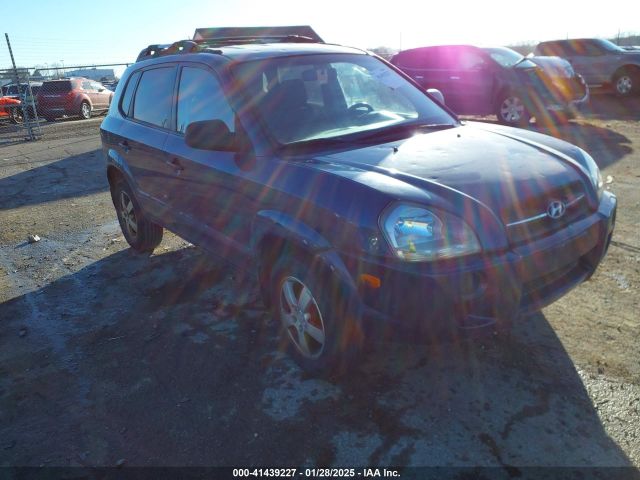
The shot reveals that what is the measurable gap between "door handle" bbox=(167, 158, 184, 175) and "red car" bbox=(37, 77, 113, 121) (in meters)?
18.1

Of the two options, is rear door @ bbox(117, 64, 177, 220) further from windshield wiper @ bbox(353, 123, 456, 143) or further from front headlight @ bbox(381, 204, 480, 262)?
front headlight @ bbox(381, 204, 480, 262)

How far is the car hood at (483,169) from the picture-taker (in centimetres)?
255

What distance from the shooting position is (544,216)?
8.73ft

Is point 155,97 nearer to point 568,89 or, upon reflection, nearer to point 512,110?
point 512,110

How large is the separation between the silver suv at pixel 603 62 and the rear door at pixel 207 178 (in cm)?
1401

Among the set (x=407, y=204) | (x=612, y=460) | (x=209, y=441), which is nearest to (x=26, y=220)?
(x=209, y=441)

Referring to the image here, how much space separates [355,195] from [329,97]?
4.48 feet

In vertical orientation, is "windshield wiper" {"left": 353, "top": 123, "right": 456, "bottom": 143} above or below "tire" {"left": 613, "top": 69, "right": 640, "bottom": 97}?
above

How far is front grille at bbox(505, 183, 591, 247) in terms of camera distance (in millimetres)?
2535

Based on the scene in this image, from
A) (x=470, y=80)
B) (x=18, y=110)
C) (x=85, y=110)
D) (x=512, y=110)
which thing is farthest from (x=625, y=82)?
(x=18, y=110)

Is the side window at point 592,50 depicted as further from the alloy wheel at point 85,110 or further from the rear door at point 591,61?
the alloy wheel at point 85,110

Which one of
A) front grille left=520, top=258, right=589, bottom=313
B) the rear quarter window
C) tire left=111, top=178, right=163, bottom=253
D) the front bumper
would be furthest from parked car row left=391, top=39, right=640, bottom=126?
the rear quarter window

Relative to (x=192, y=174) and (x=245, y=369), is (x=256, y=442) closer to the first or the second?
(x=245, y=369)

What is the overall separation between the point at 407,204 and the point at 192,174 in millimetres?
1790
